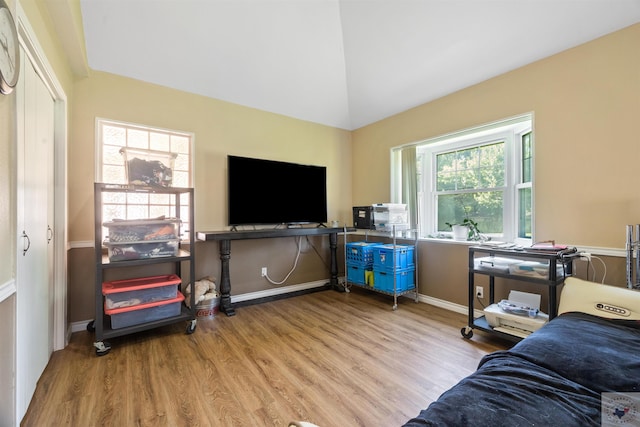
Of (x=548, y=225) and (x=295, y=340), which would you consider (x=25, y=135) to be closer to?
(x=295, y=340)

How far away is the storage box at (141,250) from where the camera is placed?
230 cm

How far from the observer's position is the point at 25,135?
1592 millimetres

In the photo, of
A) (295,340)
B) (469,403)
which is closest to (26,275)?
(295,340)

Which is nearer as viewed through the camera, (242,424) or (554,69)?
(242,424)

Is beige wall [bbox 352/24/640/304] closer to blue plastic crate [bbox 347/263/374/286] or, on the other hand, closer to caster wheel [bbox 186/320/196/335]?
blue plastic crate [bbox 347/263/374/286]

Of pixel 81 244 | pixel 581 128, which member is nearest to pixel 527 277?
pixel 581 128

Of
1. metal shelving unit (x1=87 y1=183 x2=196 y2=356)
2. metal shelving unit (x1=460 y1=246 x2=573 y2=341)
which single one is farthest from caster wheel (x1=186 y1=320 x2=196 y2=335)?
metal shelving unit (x1=460 y1=246 x2=573 y2=341)

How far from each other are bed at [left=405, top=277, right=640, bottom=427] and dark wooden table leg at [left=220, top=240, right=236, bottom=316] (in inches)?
101

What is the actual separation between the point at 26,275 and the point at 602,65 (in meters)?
4.29

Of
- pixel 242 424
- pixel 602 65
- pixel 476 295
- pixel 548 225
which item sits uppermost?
pixel 602 65

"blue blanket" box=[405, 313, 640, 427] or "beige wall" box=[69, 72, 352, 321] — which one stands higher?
"beige wall" box=[69, 72, 352, 321]

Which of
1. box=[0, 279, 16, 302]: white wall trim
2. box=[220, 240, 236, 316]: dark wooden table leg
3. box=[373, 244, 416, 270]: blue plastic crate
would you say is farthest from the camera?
box=[373, 244, 416, 270]: blue plastic crate

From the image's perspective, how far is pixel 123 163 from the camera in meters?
2.79

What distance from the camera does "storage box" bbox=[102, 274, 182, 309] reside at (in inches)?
90.3
